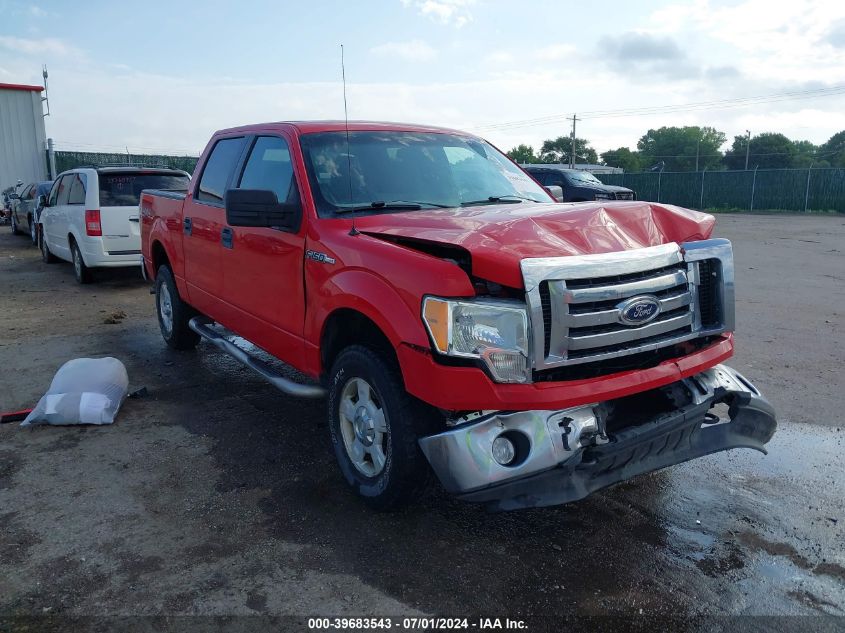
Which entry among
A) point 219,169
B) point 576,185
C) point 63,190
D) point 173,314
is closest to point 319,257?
point 219,169

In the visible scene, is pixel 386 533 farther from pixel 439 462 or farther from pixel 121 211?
pixel 121 211

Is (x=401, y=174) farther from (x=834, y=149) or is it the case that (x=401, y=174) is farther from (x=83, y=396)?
(x=834, y=149)

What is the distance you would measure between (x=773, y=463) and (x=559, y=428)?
2044mm

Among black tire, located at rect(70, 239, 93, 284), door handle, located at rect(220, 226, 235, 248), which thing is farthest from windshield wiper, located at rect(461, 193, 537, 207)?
black tire, located at rect(70, 239, 93, 284)

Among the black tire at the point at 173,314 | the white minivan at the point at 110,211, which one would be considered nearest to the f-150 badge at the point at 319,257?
the black tire at the point at 173,314

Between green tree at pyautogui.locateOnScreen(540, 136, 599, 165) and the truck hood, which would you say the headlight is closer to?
the truck hood

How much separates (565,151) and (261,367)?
98.3 meters

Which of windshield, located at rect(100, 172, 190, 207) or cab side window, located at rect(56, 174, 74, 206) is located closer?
windshield, located at rect(100, 172, 190, 207)

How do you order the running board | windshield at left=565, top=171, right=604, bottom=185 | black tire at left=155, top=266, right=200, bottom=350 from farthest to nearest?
1. windshield at left=565, top=171, right=604, bottom=185
2. black tire at left=155, top=266, right=200, bottom=350
3. the running board

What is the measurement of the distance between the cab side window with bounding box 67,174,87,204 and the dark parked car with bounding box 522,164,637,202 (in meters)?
11.1

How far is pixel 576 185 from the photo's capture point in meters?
19.0

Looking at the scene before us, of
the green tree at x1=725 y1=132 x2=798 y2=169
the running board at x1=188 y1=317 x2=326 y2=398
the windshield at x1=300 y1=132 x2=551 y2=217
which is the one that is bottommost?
the running board at x1=188 y1=317 x2=326 y2=398

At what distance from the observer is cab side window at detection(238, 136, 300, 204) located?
14.2 feet

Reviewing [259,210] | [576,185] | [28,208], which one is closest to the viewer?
[259,210]
